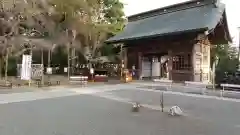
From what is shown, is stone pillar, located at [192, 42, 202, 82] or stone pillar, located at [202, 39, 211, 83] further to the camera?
stone pillar, located at [202, 39, 211, 83]

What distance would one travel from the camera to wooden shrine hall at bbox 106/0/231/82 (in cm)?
1698

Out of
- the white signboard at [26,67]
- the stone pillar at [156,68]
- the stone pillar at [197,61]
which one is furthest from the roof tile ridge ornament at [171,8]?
the white signboard at [26,67]

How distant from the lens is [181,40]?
697 inches

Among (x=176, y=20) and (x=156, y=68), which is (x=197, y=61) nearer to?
(x=176, y=20)

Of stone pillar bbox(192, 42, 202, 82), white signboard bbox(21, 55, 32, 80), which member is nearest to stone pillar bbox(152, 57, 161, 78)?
stone pillar bbox(192, 42, 202, 82)

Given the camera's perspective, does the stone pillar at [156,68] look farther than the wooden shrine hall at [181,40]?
Yes

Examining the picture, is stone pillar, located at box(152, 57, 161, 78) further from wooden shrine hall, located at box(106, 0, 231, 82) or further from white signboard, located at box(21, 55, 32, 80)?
white signboard, located at box(21, 55, 32, 80)

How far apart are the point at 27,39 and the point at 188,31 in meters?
12.7

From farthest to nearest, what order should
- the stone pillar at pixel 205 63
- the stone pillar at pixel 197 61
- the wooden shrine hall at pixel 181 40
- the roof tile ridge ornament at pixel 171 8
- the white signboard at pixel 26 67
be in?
the roof tile ridge ornament at pixel 171 8
the stone pillar at pixel 205 63
the stone pillar at pixel 197 61
the wooden shrine hall at pixel 181 40
the white signboard at pixel 26 67

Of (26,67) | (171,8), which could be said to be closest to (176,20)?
(171,8)

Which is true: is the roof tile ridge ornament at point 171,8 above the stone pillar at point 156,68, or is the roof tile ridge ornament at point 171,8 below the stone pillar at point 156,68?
above

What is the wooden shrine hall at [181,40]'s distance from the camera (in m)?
17.0

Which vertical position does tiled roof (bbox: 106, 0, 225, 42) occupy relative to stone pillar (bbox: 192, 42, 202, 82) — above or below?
above

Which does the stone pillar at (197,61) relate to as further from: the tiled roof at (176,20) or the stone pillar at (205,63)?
the tiled roof at (176,20)
